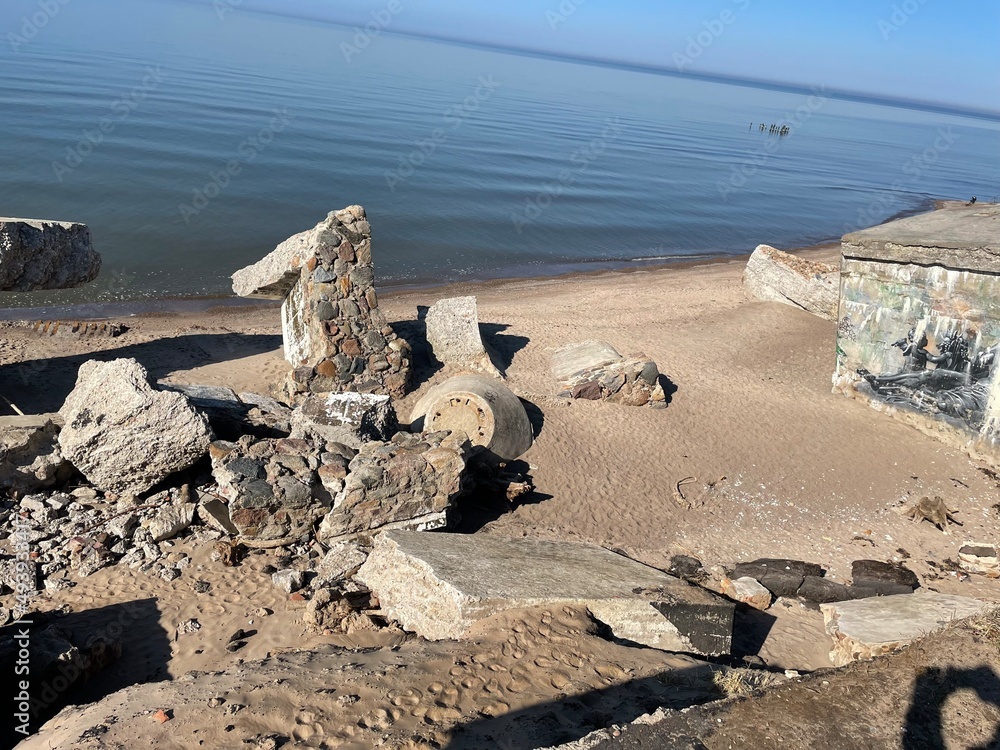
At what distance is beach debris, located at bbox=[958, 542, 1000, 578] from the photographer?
352 inches

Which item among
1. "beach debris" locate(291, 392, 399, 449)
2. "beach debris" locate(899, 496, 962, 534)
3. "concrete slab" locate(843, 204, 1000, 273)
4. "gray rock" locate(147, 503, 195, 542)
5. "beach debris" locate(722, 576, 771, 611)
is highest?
"concrete slab" locate(843, 204, 1000, 273)

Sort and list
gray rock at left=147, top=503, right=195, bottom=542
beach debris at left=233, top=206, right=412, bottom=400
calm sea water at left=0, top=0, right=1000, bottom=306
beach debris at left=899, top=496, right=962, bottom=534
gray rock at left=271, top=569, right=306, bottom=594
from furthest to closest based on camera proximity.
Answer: calm sea water at left=0, top=0, right=1000, bottom=306, beach debris at left=233, top=206, right=412, bottom=400, beach debris at left=899, top=496, right=962, bottom=534, gray rock at left=147, top=503, right=195, bottom=542, gray rock at left=271, top=569, right=306, bottom=594

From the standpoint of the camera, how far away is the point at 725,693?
5324mm

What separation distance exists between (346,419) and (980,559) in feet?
26.2

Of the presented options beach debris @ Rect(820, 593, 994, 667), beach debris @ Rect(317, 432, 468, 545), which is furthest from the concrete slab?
beach debris @ Rect(317, 432, 468, 545)

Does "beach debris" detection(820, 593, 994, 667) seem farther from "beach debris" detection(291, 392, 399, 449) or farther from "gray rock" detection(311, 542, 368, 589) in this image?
"beach debris" detection(291, 392, 399, 449)

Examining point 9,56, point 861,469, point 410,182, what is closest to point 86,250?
point 861,469

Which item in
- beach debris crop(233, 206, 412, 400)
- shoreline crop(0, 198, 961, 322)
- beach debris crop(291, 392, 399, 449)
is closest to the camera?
beach debris crop(291, 392, 399, 449)

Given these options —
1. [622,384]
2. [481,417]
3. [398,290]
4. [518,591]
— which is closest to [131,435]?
[481,417]

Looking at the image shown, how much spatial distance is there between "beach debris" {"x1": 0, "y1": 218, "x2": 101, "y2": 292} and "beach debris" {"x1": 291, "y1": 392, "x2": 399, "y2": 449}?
526cm

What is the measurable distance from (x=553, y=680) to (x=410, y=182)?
92.7 feet

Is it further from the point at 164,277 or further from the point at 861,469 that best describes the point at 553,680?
the point at 164,277

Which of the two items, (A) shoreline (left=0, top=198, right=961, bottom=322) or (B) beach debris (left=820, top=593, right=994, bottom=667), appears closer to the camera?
(B) beach debris (left=820, top=593, right=994, bottom=667)

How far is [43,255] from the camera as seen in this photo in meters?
11.5
